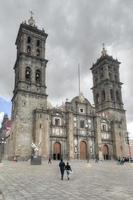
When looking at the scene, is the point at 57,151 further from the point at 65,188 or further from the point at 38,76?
the point at 65,188

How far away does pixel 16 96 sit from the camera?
156ft

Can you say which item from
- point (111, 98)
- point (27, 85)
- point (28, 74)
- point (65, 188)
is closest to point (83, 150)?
point (111, 98)

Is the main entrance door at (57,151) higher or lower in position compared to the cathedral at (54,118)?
lower

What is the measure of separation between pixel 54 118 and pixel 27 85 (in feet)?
31.7

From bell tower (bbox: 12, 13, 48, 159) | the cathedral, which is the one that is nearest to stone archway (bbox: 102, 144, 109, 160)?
the cathedral

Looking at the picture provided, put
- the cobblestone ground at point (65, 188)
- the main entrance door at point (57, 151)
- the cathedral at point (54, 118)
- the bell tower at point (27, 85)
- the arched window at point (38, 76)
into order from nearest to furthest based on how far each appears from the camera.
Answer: the cobblestone ground at point (65, 188)
the bell tower at point (27, 85)
the cathedral at point (54, 118)
the main entrance door at point (57, 151)
the arched window at point (38, 76)

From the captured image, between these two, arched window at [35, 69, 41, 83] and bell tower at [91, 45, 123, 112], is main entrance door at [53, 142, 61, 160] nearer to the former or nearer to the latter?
arched window at [35, 69, 41, 83]

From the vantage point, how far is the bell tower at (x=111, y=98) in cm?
5552

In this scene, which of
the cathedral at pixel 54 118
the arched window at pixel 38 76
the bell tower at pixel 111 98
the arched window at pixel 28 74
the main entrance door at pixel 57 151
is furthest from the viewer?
the bell tower at pixel 111 98

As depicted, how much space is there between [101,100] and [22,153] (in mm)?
29349

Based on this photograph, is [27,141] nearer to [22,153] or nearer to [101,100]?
[22,153]

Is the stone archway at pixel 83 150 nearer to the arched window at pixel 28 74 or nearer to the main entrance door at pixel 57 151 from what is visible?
the main entrance door at pixel 57 151

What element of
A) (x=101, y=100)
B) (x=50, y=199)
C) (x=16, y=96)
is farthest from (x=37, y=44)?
(x=50, y=199)

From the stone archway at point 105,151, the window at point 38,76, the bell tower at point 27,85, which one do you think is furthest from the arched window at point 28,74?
the stone archway at point 105,151
